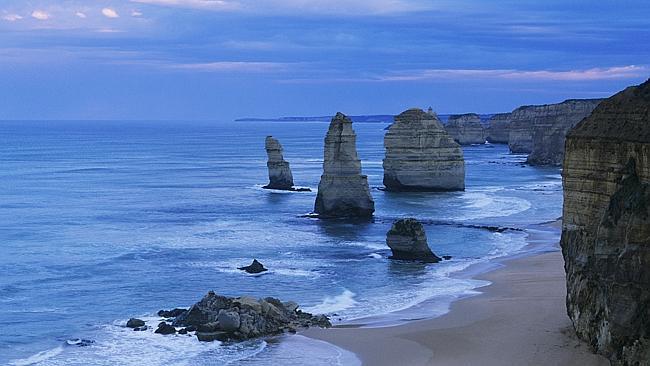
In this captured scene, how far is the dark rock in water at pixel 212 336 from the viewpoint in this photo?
3147cm

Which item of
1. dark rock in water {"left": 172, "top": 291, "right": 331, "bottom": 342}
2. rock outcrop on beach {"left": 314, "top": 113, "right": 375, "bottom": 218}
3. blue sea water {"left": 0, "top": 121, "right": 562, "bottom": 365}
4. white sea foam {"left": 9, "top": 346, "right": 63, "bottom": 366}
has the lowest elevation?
white sea foam {"left": 9, "top": 346, "right": 63, "bottom": 366}

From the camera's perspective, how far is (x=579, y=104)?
4877 inches

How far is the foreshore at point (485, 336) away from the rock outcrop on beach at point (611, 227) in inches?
49.8

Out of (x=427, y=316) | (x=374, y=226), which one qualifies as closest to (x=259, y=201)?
(x=374, y=226)

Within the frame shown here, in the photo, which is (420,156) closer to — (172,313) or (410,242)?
(410,242)

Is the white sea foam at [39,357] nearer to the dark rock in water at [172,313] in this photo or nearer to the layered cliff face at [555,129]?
the dark rock in water at [172,313]

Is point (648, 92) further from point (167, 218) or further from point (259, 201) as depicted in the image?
point (259, 201)

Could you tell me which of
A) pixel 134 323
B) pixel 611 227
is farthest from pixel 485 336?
pixel 134 323

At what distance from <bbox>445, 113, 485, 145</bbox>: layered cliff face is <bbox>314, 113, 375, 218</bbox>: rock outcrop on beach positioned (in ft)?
421

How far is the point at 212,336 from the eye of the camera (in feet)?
104

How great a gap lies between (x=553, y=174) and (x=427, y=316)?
79079 millimetres

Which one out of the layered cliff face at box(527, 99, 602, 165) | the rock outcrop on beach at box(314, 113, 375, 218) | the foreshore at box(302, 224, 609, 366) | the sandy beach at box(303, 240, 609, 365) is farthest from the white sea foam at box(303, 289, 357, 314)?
the layered cliff face at box(527, 99, 602, 165)

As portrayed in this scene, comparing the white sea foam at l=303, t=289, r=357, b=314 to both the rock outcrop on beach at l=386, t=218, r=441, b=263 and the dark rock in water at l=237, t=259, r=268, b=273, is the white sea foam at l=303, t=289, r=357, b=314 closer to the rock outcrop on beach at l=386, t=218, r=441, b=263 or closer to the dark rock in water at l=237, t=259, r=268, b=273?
the dark rock in water at l=237, t=259, r=268, b=273

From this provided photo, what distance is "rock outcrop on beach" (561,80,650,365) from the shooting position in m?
22.5
